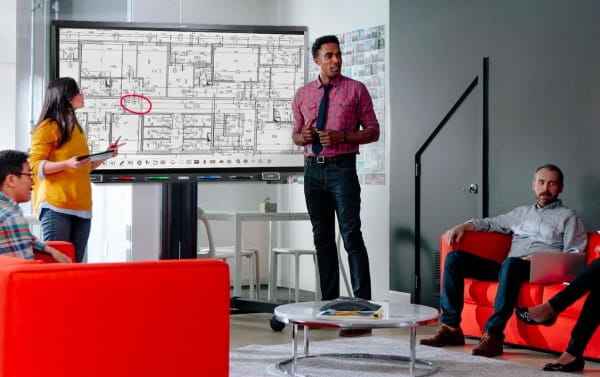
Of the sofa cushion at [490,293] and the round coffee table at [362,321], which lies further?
Answer: the sofa cushion at [490,293]

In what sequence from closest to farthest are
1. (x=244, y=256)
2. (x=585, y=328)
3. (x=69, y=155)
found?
(x=585, y=328) → (x=69, y=155) → (x=244, y=256)

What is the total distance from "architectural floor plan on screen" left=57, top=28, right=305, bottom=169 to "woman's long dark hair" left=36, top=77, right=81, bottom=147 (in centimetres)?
56

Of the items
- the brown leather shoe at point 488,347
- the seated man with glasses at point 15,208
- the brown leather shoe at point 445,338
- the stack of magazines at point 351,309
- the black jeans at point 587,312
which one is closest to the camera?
the seated man with glasses at point 15,208

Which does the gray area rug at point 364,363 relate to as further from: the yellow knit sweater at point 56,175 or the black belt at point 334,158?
the yellow knit sweater at point 56,175

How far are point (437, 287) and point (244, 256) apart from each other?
133 centimetres

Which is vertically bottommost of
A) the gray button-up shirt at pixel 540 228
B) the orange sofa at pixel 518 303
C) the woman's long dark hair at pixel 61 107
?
the orange sofa at pixel 518 303

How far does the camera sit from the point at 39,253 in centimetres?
409

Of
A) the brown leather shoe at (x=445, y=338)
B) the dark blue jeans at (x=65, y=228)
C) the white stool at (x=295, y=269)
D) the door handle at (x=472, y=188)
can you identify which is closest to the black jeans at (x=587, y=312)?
the brown leather shoe at (x=445, y=338)

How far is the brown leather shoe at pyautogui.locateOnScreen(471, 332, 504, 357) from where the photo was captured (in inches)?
197

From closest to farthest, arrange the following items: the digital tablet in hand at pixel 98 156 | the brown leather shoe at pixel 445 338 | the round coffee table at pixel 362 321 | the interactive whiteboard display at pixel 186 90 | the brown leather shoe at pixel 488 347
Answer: the round coffee table at pixel 362 321 < the digital tablet in hand at pixel 98 156 < the brown leather shoe at pixel 488 347 < the brown leather shoe at pixel 445 338 < the interactive whiteboard display at pixel 186 90

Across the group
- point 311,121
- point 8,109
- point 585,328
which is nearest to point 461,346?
point 585,328

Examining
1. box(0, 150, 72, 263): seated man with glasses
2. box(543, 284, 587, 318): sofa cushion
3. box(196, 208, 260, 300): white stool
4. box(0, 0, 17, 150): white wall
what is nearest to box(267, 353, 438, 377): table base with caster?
box(543, 284, 587, 318): sofa cushion

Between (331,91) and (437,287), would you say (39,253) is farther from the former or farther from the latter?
(437,287)

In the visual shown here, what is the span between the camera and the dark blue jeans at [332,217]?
5.57 meters
